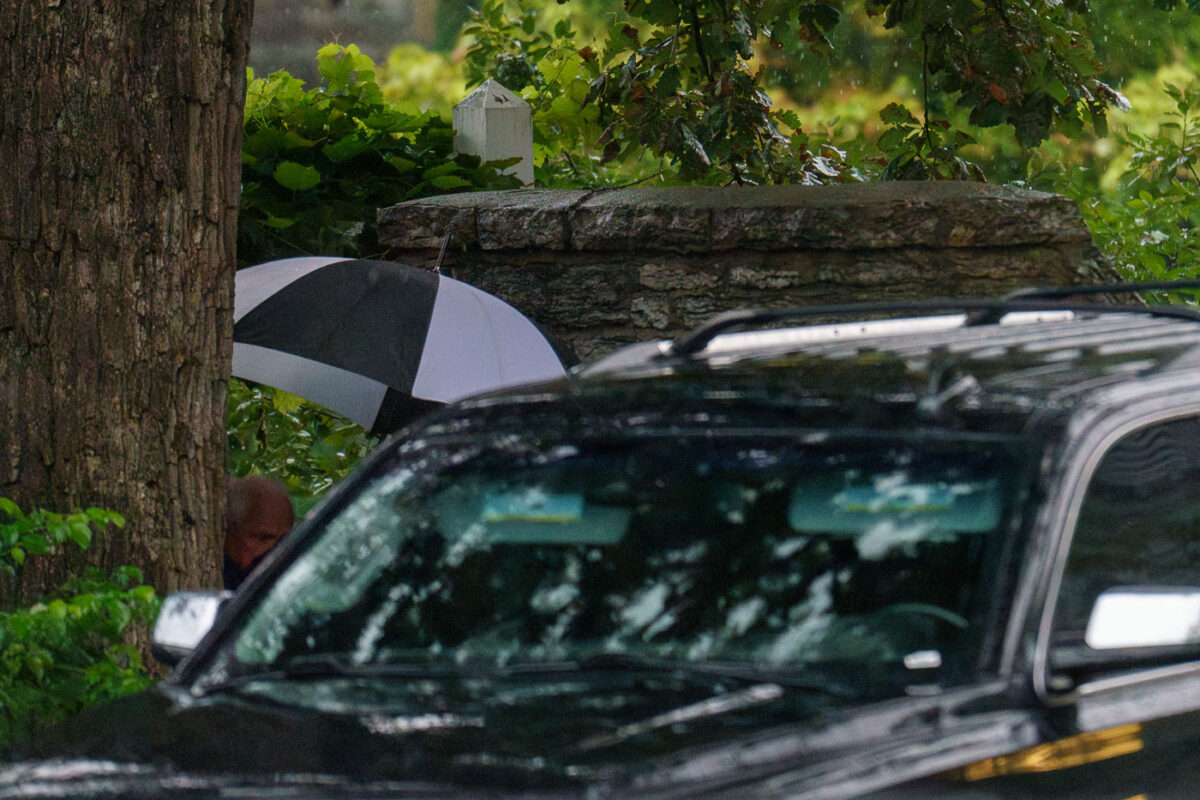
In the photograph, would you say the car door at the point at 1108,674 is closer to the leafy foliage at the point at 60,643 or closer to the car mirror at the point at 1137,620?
the car mirror at the point at 1137,620

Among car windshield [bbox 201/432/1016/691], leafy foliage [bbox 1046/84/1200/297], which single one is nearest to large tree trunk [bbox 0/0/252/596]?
car windshield [bbox 201/432/1016/691]

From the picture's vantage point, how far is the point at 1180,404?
2.61 m

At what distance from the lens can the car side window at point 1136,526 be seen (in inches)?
89.9

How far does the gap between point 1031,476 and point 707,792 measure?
79 cm

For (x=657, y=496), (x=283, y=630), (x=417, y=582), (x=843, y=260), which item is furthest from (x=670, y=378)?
(x=843, y=260)

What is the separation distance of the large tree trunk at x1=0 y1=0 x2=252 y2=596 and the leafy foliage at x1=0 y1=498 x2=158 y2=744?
33 cm

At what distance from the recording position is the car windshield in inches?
92.6

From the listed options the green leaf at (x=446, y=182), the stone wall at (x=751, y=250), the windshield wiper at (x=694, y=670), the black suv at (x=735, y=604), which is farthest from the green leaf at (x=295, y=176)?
the windshield wiper at (x=694, y=670)

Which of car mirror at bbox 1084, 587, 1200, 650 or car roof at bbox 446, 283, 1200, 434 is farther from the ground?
car roof at bbox 446, 283, 1200, 434

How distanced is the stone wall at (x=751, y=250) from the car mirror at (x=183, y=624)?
4.51 m

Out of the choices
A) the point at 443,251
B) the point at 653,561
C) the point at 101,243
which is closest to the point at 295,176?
the point at 443,251

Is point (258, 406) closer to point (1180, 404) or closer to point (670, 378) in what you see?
point (670, 378)

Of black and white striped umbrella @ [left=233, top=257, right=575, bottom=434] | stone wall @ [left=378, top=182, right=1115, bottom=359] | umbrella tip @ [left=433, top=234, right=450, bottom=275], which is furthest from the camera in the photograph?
stone wall @ [left=378, top=182, right=1115, bottom=359]

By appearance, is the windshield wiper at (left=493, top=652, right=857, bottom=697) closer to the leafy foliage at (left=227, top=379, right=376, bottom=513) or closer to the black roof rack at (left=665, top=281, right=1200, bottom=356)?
the black roof rack at (left=665, top=281, right=1200, bottom=356)
